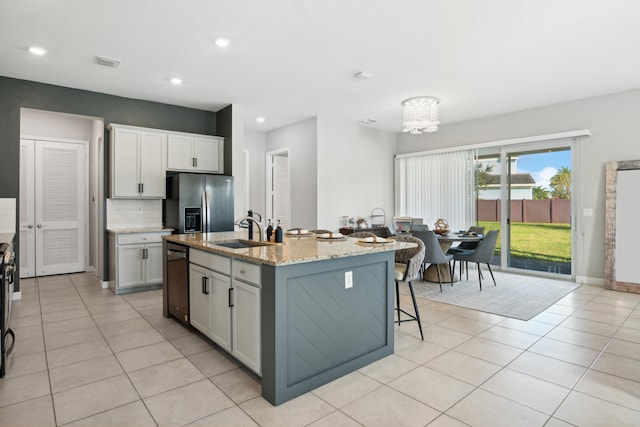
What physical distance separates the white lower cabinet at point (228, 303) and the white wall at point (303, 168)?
348cm

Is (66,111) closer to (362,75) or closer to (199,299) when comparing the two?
(199,299)

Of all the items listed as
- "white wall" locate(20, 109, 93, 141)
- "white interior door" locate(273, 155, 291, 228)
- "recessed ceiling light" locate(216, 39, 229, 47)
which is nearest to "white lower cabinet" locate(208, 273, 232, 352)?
"recessed ceiling light" locate(216, 39, 229, 47)

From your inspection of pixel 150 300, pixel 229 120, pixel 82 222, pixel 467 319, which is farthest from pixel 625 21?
pixel 82 222

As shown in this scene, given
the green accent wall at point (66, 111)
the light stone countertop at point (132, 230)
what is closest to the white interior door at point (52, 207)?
the green accent wall at point (66, 111)

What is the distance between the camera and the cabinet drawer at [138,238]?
16.0 ft

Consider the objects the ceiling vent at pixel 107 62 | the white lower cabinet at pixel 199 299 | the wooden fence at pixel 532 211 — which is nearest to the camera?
the white lower cabinet at pixel 199 299

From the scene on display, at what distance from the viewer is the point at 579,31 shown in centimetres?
333

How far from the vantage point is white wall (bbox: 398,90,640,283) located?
5.12 m

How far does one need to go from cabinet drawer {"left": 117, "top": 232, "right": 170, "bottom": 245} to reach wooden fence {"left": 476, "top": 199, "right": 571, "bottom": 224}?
5649 mm

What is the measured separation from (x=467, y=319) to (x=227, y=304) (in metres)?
2.59

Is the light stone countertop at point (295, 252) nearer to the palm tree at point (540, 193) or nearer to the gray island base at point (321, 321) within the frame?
the gray island base at point (321, 321)

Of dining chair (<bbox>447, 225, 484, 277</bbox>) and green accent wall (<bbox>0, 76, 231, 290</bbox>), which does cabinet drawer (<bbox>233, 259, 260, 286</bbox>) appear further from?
dining chair (<bbox>447, 225, 484, 277</bbox>)

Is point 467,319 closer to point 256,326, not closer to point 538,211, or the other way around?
point 256,326

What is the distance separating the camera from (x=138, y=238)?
→ 5008mm
